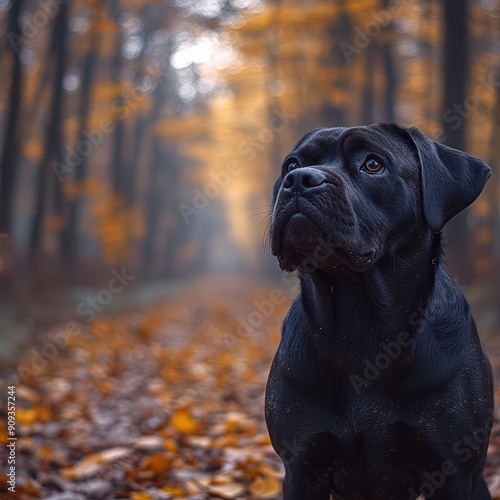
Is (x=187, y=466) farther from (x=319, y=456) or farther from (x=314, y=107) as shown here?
(x=314, y=107)

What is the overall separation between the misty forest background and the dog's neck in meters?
0.85

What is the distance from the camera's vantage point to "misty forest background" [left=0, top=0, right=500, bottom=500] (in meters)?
4.63

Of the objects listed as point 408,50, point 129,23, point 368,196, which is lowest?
point 368,196

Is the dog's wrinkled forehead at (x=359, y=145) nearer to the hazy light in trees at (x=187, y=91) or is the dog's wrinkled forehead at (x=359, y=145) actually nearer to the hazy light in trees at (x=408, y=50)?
the hazy light in trees at (x=408, y=50)

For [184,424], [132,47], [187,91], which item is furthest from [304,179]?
[187,91]

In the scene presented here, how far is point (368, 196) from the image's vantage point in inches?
102

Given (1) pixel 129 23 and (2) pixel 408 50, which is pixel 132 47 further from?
(2) pixel 408 50

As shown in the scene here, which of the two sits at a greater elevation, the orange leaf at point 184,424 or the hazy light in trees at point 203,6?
the hazy light in trees at point 203,6

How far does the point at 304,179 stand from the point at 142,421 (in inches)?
134

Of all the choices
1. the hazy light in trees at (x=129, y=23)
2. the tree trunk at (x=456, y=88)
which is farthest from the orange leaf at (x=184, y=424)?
the hazy light in trees at (x=129, y=23)

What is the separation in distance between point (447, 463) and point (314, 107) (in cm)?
1707

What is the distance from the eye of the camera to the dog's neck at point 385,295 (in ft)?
8.55

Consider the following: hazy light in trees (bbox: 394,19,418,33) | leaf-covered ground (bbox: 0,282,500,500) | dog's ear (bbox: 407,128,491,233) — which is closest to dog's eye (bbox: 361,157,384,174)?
dog's ear (bbox: 407,128,491,233)

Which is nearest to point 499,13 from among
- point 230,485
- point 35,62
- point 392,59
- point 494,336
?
point 392,59
